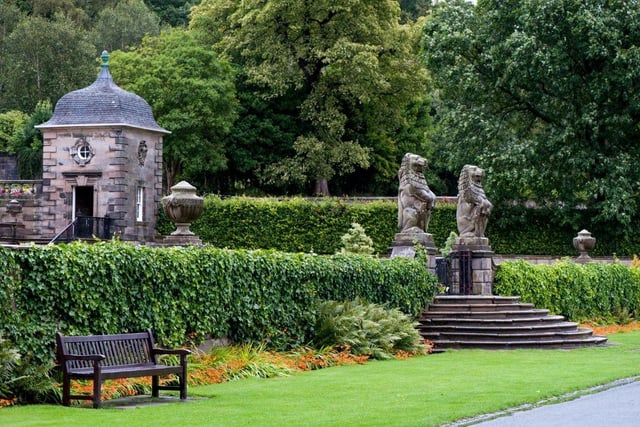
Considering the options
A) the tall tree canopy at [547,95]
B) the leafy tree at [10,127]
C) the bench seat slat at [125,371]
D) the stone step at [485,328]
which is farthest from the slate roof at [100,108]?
the bench seat slat at [125,371]

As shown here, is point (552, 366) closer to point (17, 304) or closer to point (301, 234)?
point (17, 304)

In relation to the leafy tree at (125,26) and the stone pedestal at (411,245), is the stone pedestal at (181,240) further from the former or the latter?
the leafy tree at (125,26)

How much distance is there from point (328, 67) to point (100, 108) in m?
12.0

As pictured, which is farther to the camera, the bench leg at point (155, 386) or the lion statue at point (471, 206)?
the lion statue at point (471, 206)

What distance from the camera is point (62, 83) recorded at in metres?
70.3

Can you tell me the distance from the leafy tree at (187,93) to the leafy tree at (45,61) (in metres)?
10.9

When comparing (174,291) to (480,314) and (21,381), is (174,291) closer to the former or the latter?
(21,381)

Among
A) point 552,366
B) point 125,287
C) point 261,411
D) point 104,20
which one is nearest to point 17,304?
point 125,287

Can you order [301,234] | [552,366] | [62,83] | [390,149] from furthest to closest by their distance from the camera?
[62,83]
[390,149]
[301,234]
[552,366]

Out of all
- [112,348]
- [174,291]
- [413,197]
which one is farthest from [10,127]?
[112,348]

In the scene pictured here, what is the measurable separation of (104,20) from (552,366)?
200 feet

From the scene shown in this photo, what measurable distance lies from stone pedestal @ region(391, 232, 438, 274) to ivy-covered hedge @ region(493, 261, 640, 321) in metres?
2.34

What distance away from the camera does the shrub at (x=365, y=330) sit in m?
22.1

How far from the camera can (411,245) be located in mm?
27609
